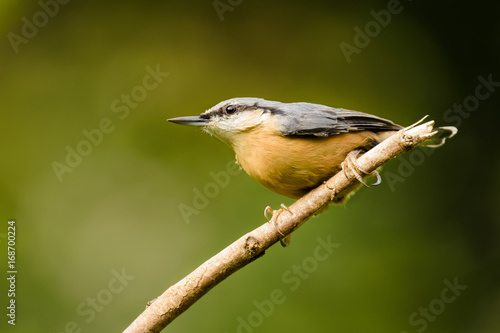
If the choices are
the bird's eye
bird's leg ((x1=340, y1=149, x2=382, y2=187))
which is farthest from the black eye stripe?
bird's leg ((x1=340, y1=149, x2=382, y2=187))

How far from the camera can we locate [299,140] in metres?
3.10

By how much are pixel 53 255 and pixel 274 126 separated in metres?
2.68

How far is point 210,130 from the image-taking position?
3326 millimetres

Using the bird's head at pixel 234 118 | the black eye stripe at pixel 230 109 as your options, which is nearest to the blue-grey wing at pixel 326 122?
the bird's head at pixel 234 118

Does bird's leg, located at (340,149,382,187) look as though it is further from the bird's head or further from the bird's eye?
the bird's eye

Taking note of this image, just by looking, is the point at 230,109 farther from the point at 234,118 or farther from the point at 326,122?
the point at 326,122

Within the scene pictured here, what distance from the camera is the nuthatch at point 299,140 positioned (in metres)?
3.04

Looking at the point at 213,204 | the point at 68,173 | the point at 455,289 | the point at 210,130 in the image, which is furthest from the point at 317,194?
the point at 68,173

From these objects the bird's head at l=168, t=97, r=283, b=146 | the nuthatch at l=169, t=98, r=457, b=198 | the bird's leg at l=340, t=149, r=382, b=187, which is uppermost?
the bird's head at l=168, t=97, r=283, b=146

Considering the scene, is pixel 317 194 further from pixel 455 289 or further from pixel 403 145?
pixel 455 289

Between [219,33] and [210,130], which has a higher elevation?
[219,33]

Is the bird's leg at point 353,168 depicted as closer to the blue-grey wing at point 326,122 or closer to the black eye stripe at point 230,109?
the blue-grey wing at point 326,122

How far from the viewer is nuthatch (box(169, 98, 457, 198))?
304cm

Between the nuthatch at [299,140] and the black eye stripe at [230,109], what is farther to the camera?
the black eye stripe at [230,109]
